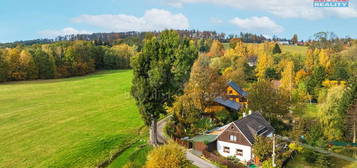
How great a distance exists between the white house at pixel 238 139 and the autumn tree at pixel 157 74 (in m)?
7.73

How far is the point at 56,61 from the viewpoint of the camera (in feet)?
301

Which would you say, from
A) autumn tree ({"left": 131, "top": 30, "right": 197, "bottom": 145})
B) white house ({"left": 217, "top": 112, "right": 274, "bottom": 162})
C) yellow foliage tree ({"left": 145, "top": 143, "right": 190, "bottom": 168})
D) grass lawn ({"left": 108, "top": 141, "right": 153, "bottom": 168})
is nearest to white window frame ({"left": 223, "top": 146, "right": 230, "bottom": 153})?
white house ({"left": 217, "top": 112, "right": 274, "bottom": 162})

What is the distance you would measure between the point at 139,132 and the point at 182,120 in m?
6.50

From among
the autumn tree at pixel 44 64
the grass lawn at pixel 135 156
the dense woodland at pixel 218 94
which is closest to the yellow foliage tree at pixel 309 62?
the dense woodland at pixel 218 94

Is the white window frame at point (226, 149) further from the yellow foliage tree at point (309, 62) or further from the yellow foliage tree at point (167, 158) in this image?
the yellow foliage tree at point (309, 62)

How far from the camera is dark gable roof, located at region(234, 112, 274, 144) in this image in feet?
104

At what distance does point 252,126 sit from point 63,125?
2738 centimetres

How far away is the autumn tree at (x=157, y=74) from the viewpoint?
1256 inches

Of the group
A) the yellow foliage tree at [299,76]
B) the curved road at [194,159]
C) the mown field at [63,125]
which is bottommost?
the curved road at [194,159]

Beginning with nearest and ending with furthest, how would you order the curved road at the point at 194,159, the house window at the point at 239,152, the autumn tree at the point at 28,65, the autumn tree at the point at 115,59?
1. the curved road at the point at 194,159
2. the house window at the point at 239,152
3. the autumn tree at the point at 28,65
4. the autumn tree at the point at 115,59

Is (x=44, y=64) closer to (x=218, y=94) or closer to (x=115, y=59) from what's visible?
(x=115, y=59)

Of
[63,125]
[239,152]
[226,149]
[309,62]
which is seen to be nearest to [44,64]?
[63,125]

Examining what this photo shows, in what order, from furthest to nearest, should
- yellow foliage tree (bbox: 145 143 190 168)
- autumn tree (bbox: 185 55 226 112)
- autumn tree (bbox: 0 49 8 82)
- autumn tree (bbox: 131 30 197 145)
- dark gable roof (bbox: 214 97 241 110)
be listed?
1. autumn tree (bbox: 0 49 8 82)
2. dark gable roof (bbox: 214 97 241 110)
3. autumn tree (bbox: 185 55 226 112)
4. autumn tree (bbox: 131 30 197 145)
5. yellow foliage tree (bbox: 145 143 190 168)

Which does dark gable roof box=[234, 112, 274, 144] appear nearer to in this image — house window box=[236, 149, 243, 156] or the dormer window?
the dormer window
